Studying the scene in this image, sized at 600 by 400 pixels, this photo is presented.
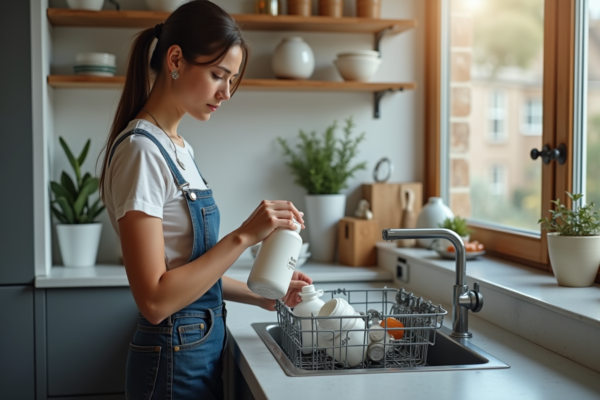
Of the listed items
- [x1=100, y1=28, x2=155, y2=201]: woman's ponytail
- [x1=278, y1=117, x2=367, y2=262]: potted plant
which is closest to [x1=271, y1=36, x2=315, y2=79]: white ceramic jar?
[x1=278, y1=117, x2=367, y2=262]: potted plant

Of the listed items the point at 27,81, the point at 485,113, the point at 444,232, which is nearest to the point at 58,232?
the point at 27,81

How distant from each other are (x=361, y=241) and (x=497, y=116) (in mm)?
718

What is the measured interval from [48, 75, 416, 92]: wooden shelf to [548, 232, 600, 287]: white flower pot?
3.70 feet

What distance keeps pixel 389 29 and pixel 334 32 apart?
0.25m

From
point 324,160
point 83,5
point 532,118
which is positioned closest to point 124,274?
point 324,160

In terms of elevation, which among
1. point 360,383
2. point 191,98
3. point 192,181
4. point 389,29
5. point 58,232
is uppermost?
point 389,29

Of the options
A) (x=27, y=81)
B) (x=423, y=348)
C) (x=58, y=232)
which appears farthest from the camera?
(x=58, y=232)

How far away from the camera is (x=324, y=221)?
276 cm

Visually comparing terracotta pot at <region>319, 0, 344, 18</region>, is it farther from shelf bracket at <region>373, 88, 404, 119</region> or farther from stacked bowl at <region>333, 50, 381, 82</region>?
shelf bracket at <region>373, 88, 404, 119</region>

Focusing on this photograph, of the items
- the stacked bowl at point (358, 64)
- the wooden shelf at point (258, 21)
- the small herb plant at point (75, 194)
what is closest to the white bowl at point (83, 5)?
the wooden shelf at point (258, 21)

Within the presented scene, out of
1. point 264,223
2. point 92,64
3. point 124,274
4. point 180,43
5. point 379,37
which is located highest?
point 379,37

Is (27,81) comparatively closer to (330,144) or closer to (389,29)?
(330,144)

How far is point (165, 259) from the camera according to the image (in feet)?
4.49

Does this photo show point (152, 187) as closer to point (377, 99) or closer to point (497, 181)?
point (497, 181)
